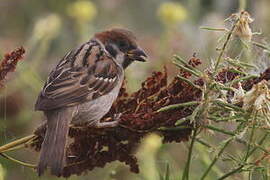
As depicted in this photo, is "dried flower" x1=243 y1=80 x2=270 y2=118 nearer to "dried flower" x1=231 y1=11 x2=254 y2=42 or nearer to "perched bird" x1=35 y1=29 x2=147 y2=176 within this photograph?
"dried flower" x1=231 y1=11 x2=254 y2=42

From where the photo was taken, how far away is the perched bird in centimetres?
359

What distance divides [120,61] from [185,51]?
305cm

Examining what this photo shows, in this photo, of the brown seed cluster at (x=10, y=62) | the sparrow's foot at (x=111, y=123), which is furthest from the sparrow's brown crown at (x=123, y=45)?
the brown seed cluster at (x=10, y=62)

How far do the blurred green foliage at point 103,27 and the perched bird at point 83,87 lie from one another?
7.0 inches

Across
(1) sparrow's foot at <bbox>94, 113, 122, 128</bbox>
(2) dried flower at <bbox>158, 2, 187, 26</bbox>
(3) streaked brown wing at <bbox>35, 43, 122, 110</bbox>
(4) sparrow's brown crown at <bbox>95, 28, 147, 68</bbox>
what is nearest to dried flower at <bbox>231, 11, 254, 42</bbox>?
(1) sparrow's foot at <bbox>94, 113, 122, 128</bbox>

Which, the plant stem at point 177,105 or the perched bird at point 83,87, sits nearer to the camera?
the plant stem at point 177,105

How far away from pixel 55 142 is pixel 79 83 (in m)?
0.67

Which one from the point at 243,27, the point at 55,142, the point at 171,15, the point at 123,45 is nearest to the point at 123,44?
the point at 123,45

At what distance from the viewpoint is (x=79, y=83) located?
4.20m

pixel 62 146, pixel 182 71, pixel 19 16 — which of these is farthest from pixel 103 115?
pixel 19 16

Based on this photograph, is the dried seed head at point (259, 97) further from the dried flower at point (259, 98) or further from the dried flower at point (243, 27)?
the dried flower at point (243, 27)

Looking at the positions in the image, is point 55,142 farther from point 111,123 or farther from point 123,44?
point 123,44

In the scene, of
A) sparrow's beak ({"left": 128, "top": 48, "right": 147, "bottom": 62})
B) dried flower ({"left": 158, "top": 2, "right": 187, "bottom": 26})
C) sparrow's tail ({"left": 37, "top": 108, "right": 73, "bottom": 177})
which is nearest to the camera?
sparrow's tail ({"left": 37, "top": 108, "right": 73, "bottom": 177})

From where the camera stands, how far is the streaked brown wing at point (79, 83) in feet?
13.1
